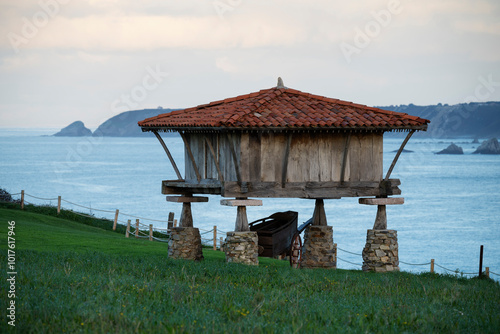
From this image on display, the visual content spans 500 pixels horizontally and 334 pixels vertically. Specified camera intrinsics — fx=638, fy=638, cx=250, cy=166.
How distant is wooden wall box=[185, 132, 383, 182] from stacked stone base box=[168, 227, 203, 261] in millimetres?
2686

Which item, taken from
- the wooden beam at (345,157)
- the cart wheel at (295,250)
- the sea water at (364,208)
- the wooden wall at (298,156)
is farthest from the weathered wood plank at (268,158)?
the sea water at (364,208)

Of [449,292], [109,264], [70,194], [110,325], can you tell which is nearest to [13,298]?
[110,325]

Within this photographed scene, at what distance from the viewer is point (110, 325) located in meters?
10.1

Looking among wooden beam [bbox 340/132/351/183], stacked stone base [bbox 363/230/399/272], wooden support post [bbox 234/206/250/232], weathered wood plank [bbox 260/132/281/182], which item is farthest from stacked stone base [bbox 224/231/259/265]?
stacked stone base [bbox 363/230/399/272]

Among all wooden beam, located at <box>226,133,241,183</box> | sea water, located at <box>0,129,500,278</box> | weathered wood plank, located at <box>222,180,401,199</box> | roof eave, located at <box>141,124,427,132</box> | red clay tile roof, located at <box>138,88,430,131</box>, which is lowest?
sea water, located at <box>0,129,500,278</box>

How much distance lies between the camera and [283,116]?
59.4ft

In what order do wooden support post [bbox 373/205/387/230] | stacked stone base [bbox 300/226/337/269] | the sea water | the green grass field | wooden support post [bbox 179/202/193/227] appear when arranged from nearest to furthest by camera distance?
the green grass field, wooden support post [bbox 373/205/387/230], wooden support post [bbox 179/202/193/227], stacked stone base [bbox 300/226/337/269], the sea water

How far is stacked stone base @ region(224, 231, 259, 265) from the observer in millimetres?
18750

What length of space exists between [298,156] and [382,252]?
4169 mm

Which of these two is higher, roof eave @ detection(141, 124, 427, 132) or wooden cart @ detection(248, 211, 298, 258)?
roof eave @ detection(141, 124, 427, 132)

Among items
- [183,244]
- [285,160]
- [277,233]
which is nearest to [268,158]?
[285,160]

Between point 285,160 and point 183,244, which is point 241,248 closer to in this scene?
point 183,244

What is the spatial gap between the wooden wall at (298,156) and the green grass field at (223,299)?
2761 mm

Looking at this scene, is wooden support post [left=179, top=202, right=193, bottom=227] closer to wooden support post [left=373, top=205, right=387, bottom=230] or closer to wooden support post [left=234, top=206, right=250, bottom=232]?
wooden support post [left=234, top=206, right=250, bottom=232]
